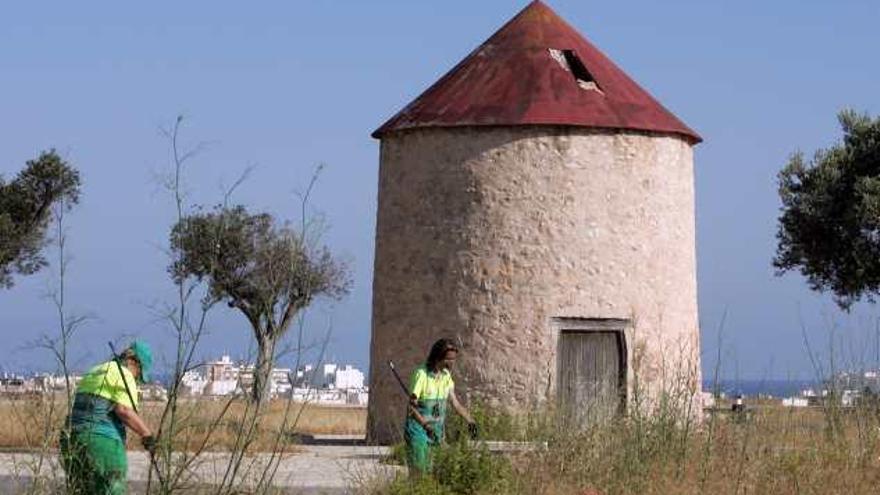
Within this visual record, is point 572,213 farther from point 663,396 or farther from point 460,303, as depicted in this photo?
point 663,396

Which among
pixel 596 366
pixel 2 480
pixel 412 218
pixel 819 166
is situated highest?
pixel 819 166

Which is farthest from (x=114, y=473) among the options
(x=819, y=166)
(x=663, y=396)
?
(x=819, y=166)

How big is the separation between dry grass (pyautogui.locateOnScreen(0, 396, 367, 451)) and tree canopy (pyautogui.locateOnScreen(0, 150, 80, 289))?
5057mm

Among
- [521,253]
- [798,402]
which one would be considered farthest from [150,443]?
[521,253]

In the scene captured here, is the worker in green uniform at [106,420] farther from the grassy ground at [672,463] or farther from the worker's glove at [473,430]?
the worker's glove at [473,430]

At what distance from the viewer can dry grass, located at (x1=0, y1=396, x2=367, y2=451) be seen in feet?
28.5

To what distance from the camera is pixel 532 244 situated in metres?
20.3

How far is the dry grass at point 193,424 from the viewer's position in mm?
8672

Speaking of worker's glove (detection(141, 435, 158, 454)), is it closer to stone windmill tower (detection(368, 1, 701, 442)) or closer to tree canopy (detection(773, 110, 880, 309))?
stone windmill tower (detection(368, 1, 701, 442))

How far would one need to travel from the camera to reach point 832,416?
1338 centimetres

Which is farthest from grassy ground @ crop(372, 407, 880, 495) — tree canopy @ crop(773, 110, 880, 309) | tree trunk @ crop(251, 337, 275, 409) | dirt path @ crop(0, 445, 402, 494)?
tree canopy @ crop(773, 110, 880, 309)

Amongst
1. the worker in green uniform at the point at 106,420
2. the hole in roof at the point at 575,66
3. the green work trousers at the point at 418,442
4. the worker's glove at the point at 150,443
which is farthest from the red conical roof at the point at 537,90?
the worker's glove at the point at 150,443

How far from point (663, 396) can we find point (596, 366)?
7.92 meters

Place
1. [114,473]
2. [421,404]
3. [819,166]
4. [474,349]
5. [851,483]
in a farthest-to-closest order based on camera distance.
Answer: [819,166], [474,349], [421,404], [851,483], [114,473]
